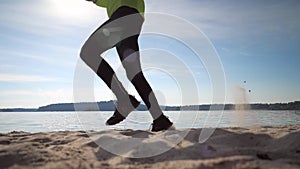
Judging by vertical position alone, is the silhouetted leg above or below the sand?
above

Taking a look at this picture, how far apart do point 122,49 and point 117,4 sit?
1.96 feet

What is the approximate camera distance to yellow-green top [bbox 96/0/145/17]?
12.3ft

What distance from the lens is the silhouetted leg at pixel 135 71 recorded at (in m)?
3.68

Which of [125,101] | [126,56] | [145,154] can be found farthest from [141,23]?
[145,154]

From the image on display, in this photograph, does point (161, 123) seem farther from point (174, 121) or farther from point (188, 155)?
point (174, 121)

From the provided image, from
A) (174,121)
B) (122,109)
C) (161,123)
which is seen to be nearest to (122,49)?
(122,109)

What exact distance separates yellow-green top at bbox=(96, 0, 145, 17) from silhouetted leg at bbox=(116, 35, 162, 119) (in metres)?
0.44

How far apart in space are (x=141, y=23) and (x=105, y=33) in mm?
557

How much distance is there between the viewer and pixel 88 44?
368 cm

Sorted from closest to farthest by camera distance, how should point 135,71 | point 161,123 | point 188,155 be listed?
point 188,155
point 135,71
point 161,123

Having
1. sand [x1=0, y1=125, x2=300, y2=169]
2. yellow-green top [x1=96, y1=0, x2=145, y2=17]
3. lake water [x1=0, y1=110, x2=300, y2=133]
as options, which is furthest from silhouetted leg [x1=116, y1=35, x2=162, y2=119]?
lake water [x1=0, y1=110, x2=300, y2=133]

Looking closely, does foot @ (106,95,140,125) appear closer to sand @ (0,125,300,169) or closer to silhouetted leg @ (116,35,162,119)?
silhouetted leg @ (116,35,162,119)

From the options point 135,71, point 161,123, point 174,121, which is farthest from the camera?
point 174,121

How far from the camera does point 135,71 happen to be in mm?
3684
